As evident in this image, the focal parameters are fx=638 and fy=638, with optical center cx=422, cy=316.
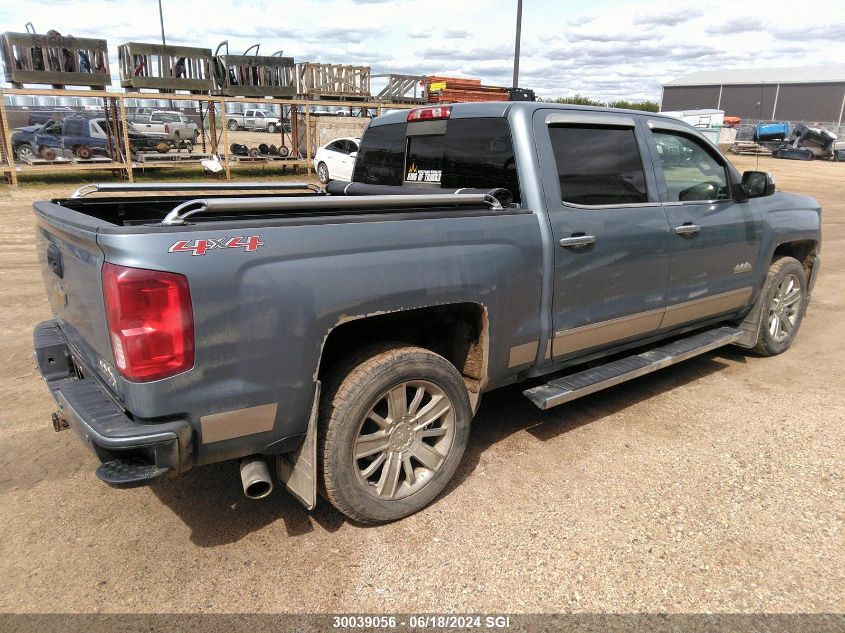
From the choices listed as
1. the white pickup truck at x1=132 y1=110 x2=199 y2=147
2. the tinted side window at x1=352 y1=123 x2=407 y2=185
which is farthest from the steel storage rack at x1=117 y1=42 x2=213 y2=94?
the tinted side window at x1=352 y1=123 x2=407 y2=185

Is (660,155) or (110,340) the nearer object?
(110,340)

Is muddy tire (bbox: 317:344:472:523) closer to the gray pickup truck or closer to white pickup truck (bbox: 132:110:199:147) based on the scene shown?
the gray pickup truck

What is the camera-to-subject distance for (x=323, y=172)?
19.0 meters

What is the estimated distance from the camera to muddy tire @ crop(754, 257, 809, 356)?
523 cm

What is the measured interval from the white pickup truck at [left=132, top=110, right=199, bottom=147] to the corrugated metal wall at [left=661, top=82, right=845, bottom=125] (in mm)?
49860

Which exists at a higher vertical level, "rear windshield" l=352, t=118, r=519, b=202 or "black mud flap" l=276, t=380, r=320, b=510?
"rear windshield" l=352, t=118, r=519, b=202

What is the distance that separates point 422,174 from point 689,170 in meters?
1.90

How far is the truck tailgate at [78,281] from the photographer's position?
248 centimetres

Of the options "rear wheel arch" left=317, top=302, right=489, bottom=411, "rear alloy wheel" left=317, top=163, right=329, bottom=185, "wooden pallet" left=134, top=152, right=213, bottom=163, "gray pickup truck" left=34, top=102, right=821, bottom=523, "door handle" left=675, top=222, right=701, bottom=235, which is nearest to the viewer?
"gray pickup truck" left=34, top=102, right=821, bottom=523

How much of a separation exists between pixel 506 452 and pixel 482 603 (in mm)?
1336

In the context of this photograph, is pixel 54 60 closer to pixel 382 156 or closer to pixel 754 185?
pixel 382 156

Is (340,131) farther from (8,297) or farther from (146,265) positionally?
(146,265)

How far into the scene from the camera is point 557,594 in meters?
2.64

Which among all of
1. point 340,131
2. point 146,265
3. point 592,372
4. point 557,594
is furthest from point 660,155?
point 340,131
